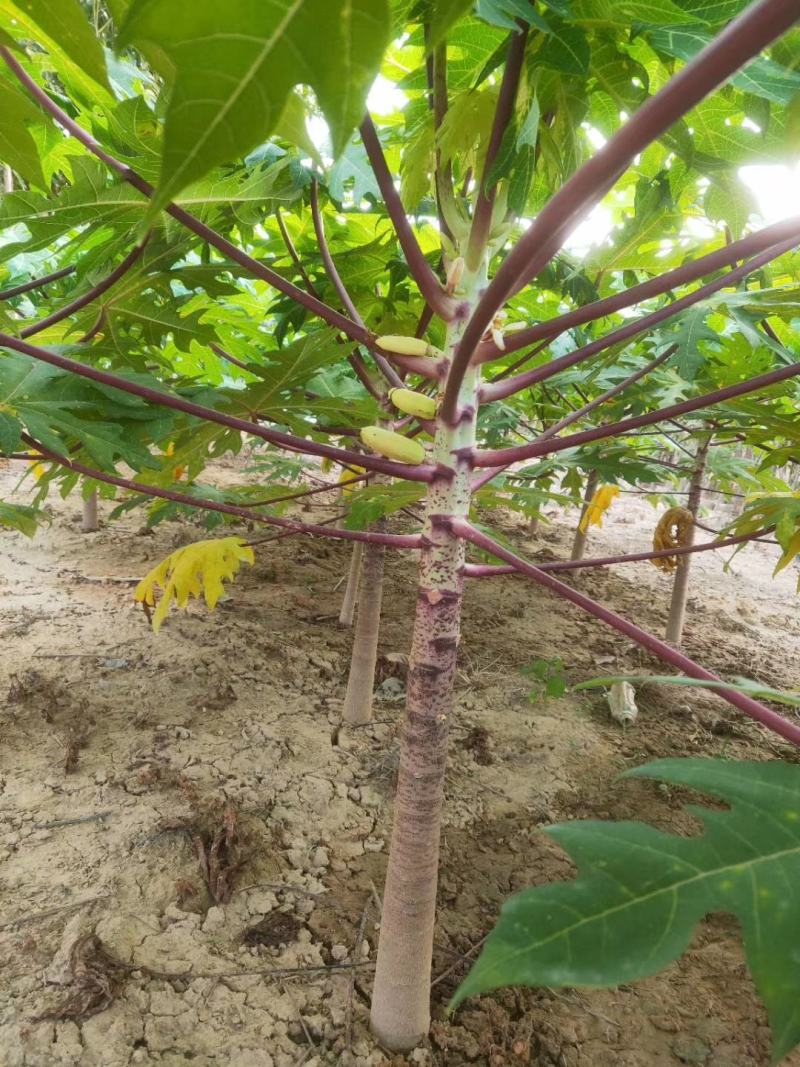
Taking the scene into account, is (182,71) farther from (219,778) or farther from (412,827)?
(219,778)

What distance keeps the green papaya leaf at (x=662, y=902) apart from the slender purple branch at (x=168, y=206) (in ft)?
3.09

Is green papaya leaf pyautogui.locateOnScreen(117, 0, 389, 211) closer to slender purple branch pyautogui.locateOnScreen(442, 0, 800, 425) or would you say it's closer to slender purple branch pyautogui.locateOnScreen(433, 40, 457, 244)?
slender purple branch pyautogui.locateOnScreen(442, 0, 800, 425)

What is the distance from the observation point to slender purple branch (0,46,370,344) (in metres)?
0.89

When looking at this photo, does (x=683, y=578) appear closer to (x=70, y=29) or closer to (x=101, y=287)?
(x=101, y=287)

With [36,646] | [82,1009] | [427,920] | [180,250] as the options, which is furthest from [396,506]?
[36,646]

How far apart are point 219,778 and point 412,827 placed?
1095mm

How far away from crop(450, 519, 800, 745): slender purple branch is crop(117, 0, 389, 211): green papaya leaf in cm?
66

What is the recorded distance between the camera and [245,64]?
31 cm

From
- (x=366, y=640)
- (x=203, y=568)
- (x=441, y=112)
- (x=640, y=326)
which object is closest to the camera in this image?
(x=441, y=112)

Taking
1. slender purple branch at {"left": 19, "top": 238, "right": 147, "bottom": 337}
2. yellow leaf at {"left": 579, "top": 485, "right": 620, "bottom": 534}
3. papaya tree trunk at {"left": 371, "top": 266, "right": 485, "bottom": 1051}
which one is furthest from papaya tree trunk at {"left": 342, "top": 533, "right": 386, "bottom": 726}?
yellow leaf at {"left": 579, "top": 485, "right": 620, "bottom": 534}

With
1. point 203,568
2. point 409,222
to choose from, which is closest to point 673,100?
point 409,222

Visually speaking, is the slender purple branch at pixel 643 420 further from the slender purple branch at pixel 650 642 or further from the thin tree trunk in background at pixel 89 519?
the thin tree trunk in background at pixel 89 519

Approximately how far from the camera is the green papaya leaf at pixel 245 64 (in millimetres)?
302

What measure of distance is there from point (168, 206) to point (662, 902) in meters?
1.01
